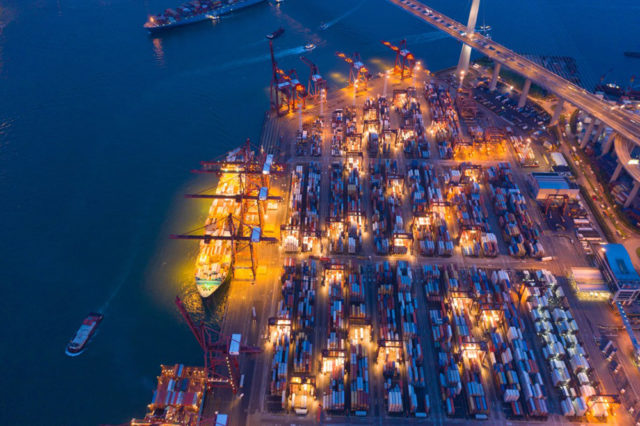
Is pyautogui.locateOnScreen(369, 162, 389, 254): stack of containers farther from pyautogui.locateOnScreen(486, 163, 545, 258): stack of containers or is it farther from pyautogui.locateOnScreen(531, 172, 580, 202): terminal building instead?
pyautogui.locateOnScreen(531, 172, 580, 202): terminal building

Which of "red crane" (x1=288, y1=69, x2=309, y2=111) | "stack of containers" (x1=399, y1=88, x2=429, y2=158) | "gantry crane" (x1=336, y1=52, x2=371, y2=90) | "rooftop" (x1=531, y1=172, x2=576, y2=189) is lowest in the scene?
"rooftop" (x1=531, y1=172, x2=576, y2=189)

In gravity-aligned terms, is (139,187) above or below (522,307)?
above

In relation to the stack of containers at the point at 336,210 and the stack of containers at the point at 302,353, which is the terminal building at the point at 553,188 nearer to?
the stack of containers at the point at 336,210

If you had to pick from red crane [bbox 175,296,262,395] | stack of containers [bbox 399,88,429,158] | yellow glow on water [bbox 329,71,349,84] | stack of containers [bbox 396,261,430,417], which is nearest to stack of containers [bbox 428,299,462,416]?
stack of containers [bbox 396,261,430,417]

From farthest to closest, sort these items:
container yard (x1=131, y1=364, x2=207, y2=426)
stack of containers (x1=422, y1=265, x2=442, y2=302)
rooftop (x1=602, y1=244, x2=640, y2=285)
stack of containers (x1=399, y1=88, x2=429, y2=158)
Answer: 1. stack of containers (x1=399, y1=88, x2=429, y2=158)
2. rooftop (x1=602, y1=244, x2=640, y2=285)
3. stack of containers (x1=422, y1=265, x2=442, y2=302)
4. container yard (x1=131, y1=364, x2=207, y2=426)

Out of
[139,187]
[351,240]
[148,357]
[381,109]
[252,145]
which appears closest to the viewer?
[148,357]

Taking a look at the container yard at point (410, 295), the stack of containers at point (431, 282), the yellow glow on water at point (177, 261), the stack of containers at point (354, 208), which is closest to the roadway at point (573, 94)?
the container yard at point (410, 295)

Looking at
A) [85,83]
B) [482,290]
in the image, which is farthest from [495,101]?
[85,83]

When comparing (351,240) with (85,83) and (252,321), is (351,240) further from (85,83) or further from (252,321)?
(85,83)
